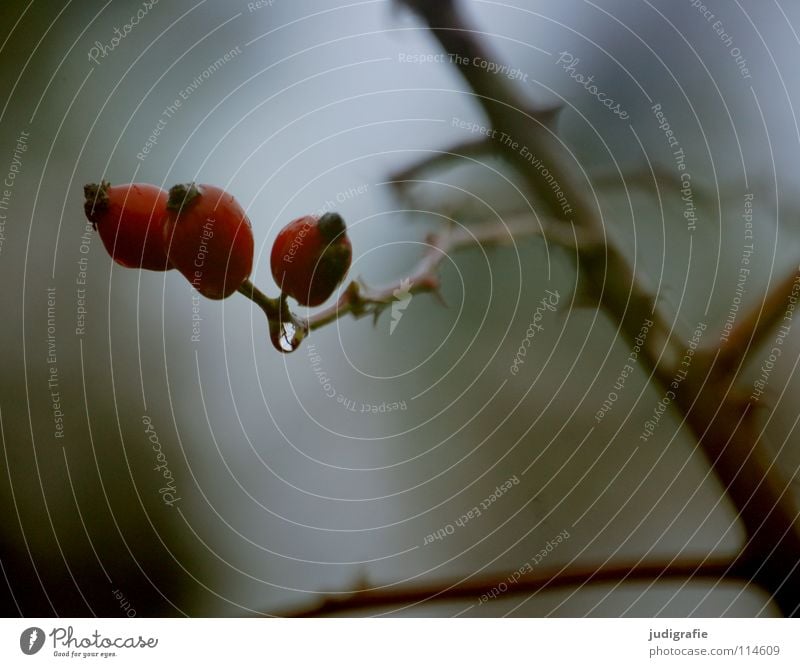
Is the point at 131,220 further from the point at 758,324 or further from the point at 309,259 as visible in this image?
the point at 758,324

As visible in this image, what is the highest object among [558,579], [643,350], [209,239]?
[209,239]

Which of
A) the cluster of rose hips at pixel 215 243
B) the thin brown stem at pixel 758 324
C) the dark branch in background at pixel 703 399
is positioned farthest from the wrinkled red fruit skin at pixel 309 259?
the thin brown stem at pixel 758 324

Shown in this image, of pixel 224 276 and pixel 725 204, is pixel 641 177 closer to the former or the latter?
pixel 725 204

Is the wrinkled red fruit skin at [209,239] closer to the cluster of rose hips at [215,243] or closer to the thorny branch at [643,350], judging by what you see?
the cluster of rose hips at [215,243]

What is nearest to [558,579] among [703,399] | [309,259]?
[703,399]
